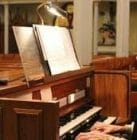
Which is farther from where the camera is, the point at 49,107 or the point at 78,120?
the point at 78,120

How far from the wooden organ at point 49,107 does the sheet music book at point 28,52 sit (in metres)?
0.06

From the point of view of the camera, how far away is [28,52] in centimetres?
223

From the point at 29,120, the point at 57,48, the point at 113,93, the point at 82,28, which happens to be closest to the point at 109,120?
the point at 113,93

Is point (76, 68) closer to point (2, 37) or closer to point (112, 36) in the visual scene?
point (112, 36)

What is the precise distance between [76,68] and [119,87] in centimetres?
46

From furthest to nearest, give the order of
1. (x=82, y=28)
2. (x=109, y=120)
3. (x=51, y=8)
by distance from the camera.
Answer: (x=82, y=28), (x=51, y=8), (x=109, y=120)

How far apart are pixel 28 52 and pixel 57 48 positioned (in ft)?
1.49

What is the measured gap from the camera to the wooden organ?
5.32ft

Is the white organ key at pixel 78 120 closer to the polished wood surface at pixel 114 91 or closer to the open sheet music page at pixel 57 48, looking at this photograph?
the polished wood surface at pixel 114 91

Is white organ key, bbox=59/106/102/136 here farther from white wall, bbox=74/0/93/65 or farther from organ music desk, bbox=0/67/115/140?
white wall, bbox=74/0/93/65

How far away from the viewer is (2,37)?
949 cm

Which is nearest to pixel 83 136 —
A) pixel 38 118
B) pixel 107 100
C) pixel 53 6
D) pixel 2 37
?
pixel 38 118

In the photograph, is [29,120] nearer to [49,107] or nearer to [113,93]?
[49,107]

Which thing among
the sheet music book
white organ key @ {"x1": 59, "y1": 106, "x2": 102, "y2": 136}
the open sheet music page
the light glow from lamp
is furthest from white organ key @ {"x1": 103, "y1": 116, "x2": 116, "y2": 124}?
the light glow from lamp
